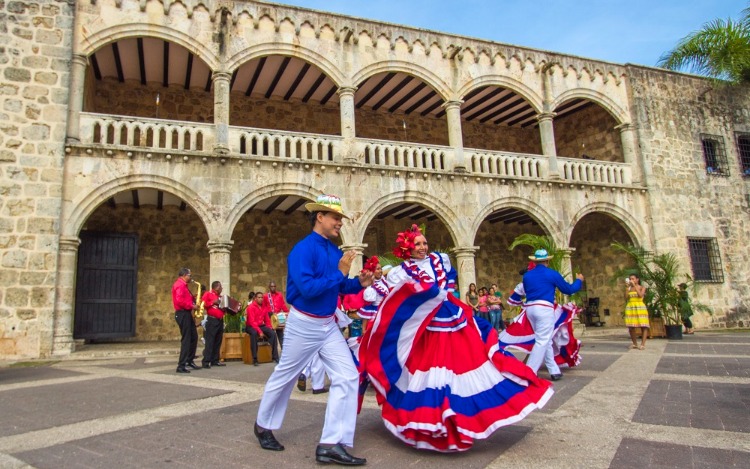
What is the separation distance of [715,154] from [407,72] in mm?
11656

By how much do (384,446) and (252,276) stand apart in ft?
40.2

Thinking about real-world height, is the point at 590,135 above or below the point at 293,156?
above

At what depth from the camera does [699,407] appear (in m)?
4.50

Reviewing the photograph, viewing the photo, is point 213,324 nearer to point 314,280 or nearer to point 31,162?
point 31,162

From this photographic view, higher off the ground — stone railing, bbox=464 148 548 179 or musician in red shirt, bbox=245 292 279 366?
stone railing, bbox=464 148 548 179

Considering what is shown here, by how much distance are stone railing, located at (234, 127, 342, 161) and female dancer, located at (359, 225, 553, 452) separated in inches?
345

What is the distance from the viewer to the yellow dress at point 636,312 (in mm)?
10125

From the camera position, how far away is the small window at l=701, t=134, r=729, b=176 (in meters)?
17.4

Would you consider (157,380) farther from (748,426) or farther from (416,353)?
(748,426)

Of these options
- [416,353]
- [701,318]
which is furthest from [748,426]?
[701,318]

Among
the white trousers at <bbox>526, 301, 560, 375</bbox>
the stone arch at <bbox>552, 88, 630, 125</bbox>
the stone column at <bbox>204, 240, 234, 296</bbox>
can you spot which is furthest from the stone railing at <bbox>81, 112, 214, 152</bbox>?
the stone arch at <bbox>552, 88, 630, 125</bbox>

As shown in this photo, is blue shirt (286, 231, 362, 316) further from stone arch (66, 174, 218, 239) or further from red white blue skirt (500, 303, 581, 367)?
stone arch (66, 174, 218, 239)

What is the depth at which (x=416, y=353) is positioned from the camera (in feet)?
12.4

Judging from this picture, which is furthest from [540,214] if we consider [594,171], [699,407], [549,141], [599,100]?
[699,407]
